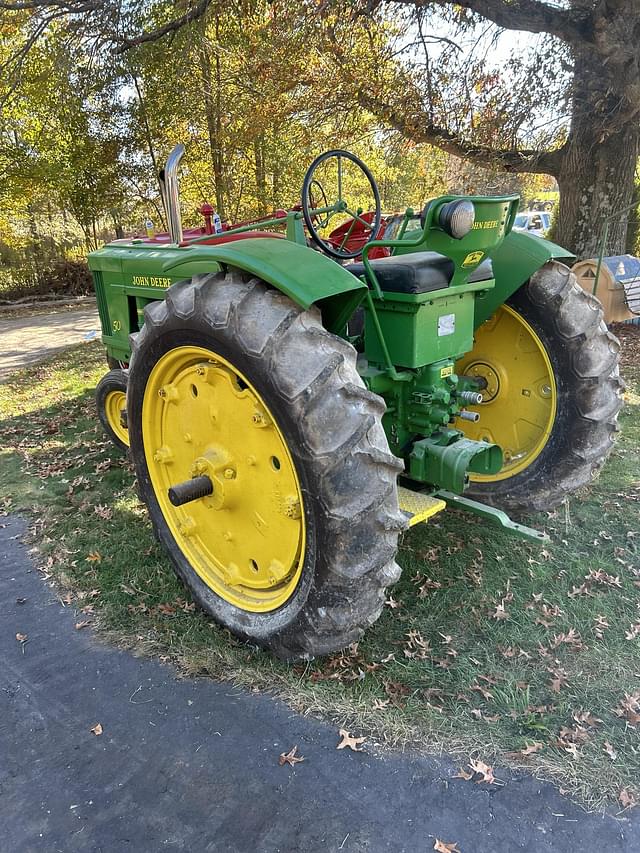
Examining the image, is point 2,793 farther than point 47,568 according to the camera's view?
No

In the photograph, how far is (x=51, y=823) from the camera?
6.39 ft

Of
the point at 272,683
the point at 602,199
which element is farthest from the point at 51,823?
the point at 602,199

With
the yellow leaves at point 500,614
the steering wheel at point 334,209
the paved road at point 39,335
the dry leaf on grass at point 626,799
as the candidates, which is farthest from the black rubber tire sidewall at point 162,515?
the paved road at point 39,335

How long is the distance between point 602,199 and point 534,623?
278 inches

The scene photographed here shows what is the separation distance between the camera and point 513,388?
3.42 meters

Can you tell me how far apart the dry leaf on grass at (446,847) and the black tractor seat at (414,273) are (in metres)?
1.87

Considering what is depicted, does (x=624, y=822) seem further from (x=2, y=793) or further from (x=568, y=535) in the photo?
(x=2, y=793)

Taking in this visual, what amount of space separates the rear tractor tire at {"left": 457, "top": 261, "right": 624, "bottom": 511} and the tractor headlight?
1.02 meters

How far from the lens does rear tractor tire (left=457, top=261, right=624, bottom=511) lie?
10.0ft

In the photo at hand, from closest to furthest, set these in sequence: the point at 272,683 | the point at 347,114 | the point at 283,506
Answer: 1. the point at 283,506
2. the point at 272,683
3. the point at 347,114

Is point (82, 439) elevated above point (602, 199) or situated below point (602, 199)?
below

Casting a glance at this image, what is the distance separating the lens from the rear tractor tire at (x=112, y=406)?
14.9 feet

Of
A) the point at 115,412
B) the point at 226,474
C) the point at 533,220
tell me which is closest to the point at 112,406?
the point at 115,412

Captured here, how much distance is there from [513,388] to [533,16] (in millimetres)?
5844
